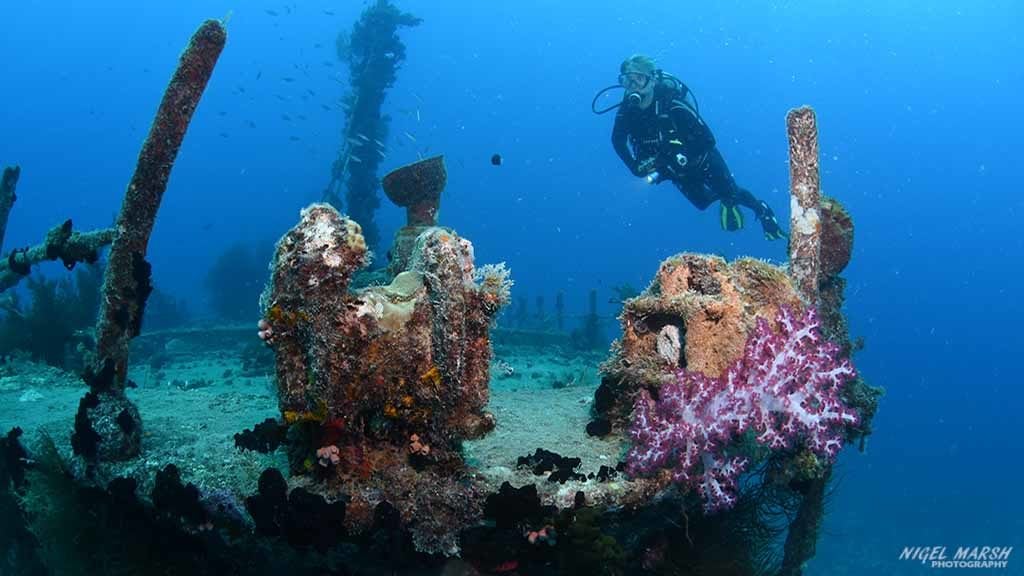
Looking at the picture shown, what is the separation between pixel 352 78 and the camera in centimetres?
2248

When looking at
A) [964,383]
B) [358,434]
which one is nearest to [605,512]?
[358,434]

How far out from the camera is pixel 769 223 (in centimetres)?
1280

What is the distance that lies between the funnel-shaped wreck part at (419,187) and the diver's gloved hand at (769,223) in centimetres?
740

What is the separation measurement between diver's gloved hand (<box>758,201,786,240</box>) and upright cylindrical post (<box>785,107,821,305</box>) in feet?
21.9

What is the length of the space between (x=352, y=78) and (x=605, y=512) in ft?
71.4

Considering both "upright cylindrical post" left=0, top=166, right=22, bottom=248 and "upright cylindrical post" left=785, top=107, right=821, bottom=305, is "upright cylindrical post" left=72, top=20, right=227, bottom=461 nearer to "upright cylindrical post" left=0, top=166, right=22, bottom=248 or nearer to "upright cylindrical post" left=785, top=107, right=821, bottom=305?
"upright cylindrical post" left=785, top=107, right=821, bottom=305

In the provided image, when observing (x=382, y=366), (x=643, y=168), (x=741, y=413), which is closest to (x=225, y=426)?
(x=382, y=366)

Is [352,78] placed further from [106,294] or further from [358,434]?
[358,434]

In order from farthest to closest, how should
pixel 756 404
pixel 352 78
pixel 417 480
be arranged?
1. pixel 352 78
2. pixel 756 404
3. pixel 417 480

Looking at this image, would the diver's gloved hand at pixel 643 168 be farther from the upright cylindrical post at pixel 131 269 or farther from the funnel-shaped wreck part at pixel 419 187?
the upright cylindrical post at pixel 131 269

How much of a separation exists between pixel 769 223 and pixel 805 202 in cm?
705

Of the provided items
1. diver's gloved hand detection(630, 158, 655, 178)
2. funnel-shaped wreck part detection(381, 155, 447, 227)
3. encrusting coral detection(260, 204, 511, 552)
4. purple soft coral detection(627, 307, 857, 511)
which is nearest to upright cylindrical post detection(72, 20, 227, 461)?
encrusting coral detection(260, 204, 511, 552)

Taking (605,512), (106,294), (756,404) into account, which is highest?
(106,294)

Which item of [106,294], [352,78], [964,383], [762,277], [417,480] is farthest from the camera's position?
[964,383]
